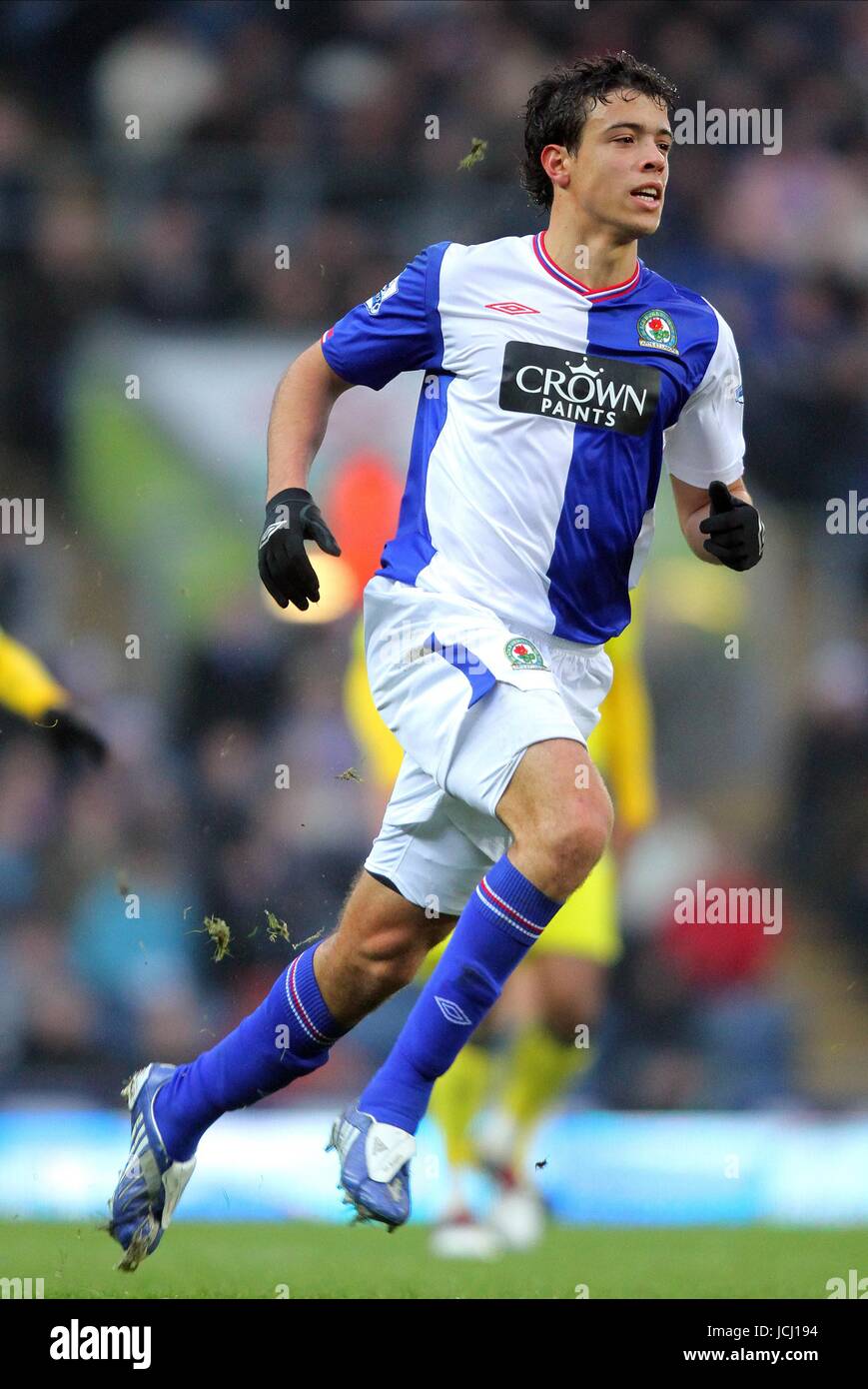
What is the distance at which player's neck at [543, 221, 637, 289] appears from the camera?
12.1 feet

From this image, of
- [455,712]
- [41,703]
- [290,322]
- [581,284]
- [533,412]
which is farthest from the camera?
[290,322]

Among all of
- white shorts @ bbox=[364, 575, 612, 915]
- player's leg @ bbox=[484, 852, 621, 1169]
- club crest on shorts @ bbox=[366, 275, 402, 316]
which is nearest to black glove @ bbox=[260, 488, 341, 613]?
white shorts @ bbox=[364, 575, 612, 915]

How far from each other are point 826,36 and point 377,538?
3.15 metres

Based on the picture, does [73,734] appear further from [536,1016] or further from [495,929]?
[495,929]

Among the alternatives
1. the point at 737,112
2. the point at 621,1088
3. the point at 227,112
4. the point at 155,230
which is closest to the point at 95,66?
the point at 227,112

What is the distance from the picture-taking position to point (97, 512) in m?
7.15

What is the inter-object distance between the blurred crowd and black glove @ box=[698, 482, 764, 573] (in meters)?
2.25

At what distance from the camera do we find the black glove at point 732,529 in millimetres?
3646

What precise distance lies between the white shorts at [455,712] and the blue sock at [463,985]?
0.15 meters

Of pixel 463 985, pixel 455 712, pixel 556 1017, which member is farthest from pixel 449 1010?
pixel 556 1017

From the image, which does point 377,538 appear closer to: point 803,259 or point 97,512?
point 97,512

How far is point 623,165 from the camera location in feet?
11.9
